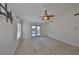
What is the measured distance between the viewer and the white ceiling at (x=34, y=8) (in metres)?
→ 1.75

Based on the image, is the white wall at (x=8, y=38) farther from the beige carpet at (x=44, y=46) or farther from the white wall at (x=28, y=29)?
the white wall at (x=28, y=29)

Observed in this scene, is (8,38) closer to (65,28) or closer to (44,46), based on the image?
(44,46)

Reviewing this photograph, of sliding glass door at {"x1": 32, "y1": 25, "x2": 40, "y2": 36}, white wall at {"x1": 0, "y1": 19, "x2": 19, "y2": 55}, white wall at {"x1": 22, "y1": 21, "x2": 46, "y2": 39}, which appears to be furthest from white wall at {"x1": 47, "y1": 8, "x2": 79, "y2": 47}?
white wall at {"x1": 0, "y1": 19, "x2": 19, "y2": 55}

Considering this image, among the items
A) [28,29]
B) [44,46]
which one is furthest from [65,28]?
[28,29]

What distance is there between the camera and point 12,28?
7.06 feet

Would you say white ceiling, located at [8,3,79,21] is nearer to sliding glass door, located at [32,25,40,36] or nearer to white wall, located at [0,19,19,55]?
sliding glass door, located at [32,25,40,36]

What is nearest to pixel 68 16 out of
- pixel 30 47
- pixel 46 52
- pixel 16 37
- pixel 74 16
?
pixel 74 16

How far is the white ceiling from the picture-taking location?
5.75 ft

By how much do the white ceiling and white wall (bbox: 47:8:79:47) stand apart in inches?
5.5

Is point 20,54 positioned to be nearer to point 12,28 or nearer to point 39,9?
point 12,28

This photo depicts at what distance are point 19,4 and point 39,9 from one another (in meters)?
0.35

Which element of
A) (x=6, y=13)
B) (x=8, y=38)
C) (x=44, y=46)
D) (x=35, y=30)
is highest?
(x=6, y=13)

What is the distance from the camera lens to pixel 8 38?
6.51 feet

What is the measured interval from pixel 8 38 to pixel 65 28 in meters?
1.04
